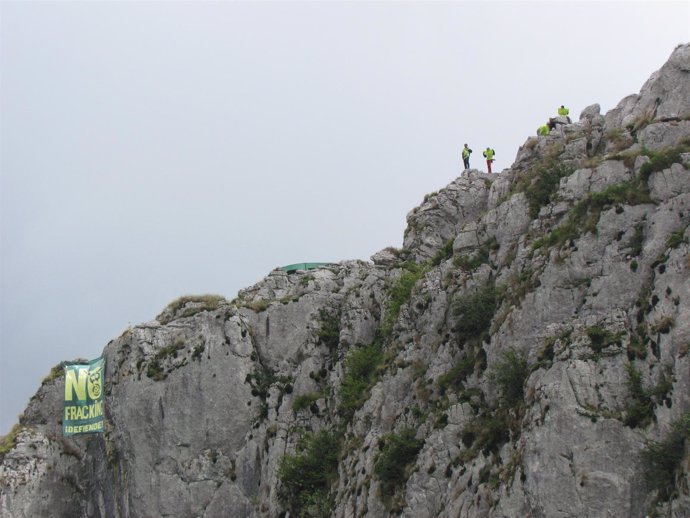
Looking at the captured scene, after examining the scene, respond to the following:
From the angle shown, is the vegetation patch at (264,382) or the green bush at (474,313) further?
the vegetation patch at (264,382)

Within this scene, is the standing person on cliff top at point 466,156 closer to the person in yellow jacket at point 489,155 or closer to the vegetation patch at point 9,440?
the person in yellow jacket at point 489,155

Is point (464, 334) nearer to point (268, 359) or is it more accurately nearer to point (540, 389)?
point (540, 389)

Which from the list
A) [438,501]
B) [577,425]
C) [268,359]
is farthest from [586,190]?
[268,359]

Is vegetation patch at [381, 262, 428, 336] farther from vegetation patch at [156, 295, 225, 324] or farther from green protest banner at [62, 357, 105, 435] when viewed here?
green protest banner at [62, 357, 105, 435]

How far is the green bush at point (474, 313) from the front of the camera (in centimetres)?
4500

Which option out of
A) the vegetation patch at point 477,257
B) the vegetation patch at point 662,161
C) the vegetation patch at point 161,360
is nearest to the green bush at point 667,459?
the vegetation patch at point 662,161

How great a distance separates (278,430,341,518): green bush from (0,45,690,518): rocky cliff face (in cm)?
12

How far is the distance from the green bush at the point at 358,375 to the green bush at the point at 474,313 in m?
6.79

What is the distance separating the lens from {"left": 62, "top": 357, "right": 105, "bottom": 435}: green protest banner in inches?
2265

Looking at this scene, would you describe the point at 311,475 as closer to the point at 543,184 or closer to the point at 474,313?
the point at 474,313

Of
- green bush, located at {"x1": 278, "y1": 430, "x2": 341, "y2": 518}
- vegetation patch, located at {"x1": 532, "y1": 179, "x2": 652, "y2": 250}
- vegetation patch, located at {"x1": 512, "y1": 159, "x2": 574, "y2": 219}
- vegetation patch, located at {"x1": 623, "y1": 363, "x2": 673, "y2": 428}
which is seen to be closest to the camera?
vegetation patch, located at {"x1": 623, "y1": 363, "x2": 673, "y2": 428}

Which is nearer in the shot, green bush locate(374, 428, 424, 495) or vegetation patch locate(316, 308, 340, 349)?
green bush locate(374, 428, 424, 495)

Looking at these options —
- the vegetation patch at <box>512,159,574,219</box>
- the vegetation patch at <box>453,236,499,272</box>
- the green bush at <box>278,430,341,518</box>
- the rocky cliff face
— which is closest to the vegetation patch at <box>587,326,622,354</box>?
the rocky cliff face

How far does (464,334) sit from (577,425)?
11993 mm
